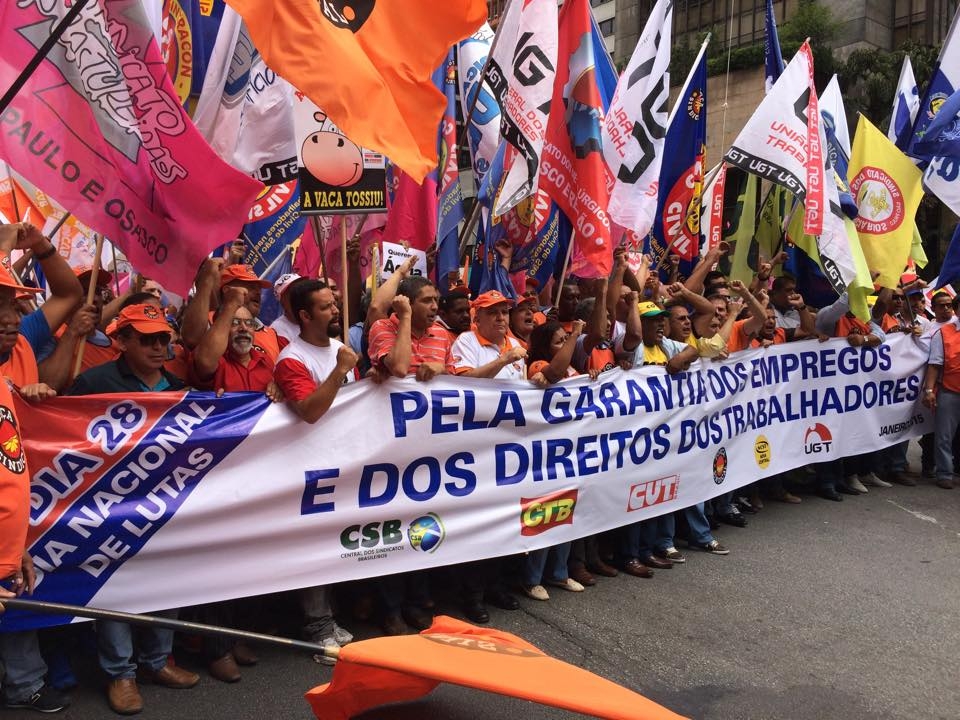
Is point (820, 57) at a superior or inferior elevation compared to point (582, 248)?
superior

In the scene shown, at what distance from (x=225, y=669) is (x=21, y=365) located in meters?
1.63

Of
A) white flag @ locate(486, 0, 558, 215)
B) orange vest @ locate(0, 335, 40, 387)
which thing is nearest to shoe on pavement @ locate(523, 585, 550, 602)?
white flag @ locate(486, 0, 558, 215)

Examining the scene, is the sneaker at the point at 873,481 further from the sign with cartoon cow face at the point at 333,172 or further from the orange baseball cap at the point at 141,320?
the orange baseball cap at the point at 141,320

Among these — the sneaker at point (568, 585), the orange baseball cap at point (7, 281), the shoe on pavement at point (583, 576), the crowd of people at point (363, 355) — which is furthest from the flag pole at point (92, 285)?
the shoe on pavement at point (583, 576)

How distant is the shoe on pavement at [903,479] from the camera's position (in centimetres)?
795

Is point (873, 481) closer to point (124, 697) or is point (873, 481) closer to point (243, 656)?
point (243, 656)

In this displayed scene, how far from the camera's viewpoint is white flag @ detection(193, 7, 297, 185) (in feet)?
16.7

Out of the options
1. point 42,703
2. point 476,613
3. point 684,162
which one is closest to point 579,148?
point 684,162

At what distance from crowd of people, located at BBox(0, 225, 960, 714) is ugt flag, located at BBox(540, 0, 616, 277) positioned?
331 mm

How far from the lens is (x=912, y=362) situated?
7.98 meters

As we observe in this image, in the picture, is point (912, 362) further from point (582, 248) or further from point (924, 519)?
point (582, 248)

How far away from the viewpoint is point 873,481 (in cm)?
790

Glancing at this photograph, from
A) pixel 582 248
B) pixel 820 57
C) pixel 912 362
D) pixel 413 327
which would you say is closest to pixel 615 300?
pixel 582 248

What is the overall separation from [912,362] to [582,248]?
4521 millimetres
